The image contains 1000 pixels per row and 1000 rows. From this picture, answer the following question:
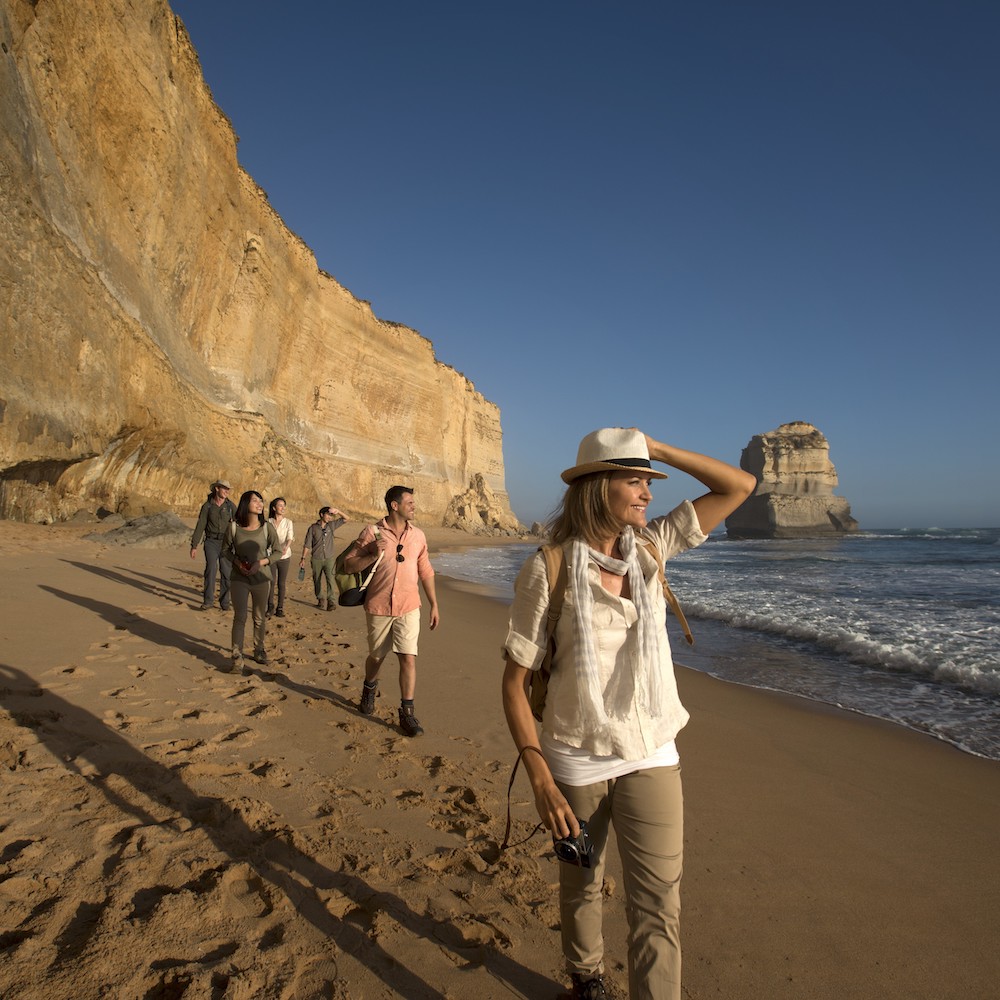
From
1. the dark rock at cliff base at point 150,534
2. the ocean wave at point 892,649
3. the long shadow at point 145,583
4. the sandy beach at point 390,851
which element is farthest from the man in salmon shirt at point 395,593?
the dark rock at cliff base at point 150,534

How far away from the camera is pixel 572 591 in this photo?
5.34 feet

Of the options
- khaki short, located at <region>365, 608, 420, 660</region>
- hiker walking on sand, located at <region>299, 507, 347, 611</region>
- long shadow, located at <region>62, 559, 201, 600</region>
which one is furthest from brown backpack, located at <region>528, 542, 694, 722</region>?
long shadow, located at <region>62, 559, 201, 600</region>

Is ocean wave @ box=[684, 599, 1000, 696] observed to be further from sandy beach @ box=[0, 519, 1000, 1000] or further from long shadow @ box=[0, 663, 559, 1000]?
long shadow @ box=[0, 663, 559, 1000]

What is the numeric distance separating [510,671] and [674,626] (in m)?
7.92

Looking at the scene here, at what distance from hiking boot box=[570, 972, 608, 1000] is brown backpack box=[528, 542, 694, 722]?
0.76 meters

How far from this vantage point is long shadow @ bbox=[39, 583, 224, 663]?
571cm

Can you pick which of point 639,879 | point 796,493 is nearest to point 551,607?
point 639,879

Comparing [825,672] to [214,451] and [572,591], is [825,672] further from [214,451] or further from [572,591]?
[214,451]

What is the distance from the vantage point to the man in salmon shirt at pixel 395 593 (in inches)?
164

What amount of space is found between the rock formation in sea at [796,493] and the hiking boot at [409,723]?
230 ft

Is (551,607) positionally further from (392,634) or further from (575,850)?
(392,634)

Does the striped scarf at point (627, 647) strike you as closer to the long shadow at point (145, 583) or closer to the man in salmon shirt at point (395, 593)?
the man in salmon shirt at point (395, 593)

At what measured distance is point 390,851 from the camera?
2.63 metres

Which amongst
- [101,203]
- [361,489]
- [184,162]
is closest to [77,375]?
[101,203]
